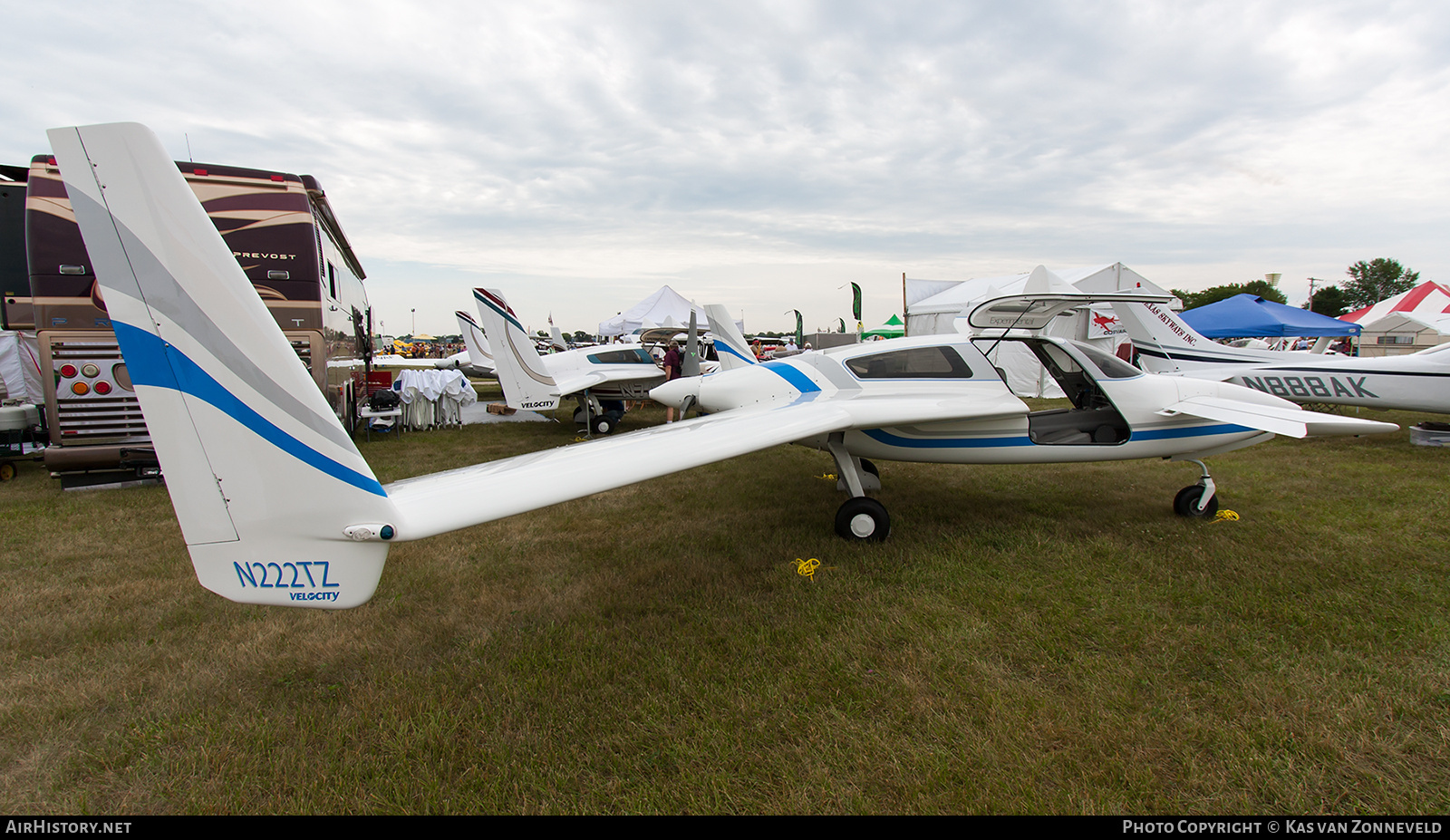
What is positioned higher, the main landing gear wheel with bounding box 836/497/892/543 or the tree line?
the tree line

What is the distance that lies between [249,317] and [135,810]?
195 centimetres

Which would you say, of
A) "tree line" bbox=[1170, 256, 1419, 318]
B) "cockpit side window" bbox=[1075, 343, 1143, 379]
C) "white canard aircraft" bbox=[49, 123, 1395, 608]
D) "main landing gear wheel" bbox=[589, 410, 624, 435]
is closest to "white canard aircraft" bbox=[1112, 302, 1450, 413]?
"cockpit side window" bbox=[1075, 343, 1143, 379]

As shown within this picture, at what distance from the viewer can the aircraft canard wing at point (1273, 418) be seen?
4.43 m

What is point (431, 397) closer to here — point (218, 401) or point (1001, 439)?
point (218, 401)

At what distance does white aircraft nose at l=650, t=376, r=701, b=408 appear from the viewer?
646 centimetres

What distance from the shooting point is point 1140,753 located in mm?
2375

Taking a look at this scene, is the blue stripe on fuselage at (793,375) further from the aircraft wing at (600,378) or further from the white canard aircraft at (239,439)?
the aircraft wing at (600,378)

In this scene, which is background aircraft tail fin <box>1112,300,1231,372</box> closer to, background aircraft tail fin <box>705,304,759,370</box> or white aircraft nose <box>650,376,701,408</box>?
background aircraft tail fin <box>705,304,759,370</box>

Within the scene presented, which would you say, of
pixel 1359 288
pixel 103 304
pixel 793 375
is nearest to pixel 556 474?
pixel 793 375

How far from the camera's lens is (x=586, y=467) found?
2.57 m

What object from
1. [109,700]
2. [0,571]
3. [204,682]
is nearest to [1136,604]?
[204,682]

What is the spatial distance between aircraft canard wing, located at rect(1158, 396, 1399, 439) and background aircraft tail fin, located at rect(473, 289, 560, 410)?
32.1ft

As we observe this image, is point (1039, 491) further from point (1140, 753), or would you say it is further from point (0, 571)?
point (0, 571)

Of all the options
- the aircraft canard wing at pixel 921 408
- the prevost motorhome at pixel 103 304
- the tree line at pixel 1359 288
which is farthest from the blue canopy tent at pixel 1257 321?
the tree line at pixel 1359 288
